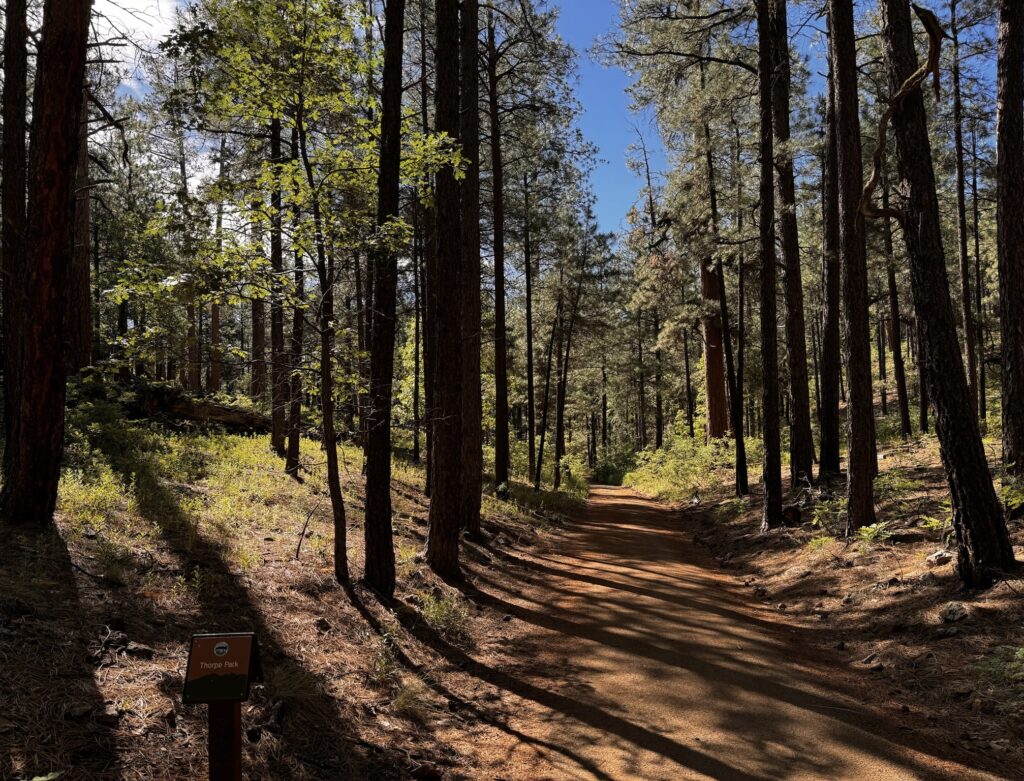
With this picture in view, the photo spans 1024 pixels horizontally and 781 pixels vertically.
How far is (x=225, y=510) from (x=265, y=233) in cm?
435

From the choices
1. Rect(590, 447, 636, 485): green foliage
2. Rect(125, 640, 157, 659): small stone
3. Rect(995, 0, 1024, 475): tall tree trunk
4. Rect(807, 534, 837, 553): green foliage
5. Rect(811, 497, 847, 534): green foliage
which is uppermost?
Rect(995, 0, 1024, 475): tall tree trunk

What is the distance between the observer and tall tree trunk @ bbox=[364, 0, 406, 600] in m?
6.44

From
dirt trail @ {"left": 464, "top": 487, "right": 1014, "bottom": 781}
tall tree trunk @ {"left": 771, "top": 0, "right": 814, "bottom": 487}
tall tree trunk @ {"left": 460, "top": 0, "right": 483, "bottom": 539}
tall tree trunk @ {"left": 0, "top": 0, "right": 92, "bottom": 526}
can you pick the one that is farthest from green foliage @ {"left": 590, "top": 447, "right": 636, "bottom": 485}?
tall tree trunk @ {"left": 0, "top": 0, "right": 92, "bottom": 526}

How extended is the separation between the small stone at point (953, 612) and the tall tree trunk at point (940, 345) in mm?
500

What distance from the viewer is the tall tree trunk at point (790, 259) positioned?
12.1 metres

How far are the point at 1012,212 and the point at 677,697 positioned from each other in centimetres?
797

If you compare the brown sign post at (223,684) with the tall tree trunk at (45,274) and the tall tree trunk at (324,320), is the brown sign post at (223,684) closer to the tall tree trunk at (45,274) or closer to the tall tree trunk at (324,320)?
the tall tree trunk at (324,320)

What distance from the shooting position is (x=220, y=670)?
106 inches

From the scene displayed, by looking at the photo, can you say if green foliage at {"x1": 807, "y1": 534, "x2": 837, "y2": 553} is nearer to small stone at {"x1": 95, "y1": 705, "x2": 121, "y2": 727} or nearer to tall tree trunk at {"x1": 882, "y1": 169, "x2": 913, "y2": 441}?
small stone at {"x1": 95, "y1": 705, "x2": 121, "y2": 727}

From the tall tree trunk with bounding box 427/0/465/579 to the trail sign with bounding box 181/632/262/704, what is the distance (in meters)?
5.25

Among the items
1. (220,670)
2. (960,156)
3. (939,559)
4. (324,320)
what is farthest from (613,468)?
(220,670)

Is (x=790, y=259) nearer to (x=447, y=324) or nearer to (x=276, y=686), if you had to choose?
(x=447, y=324)

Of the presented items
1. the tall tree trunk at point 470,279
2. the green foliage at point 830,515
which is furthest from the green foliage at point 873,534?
the tall tree trunk at point 470,279

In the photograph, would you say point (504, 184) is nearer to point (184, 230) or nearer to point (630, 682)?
point (184, 230)
